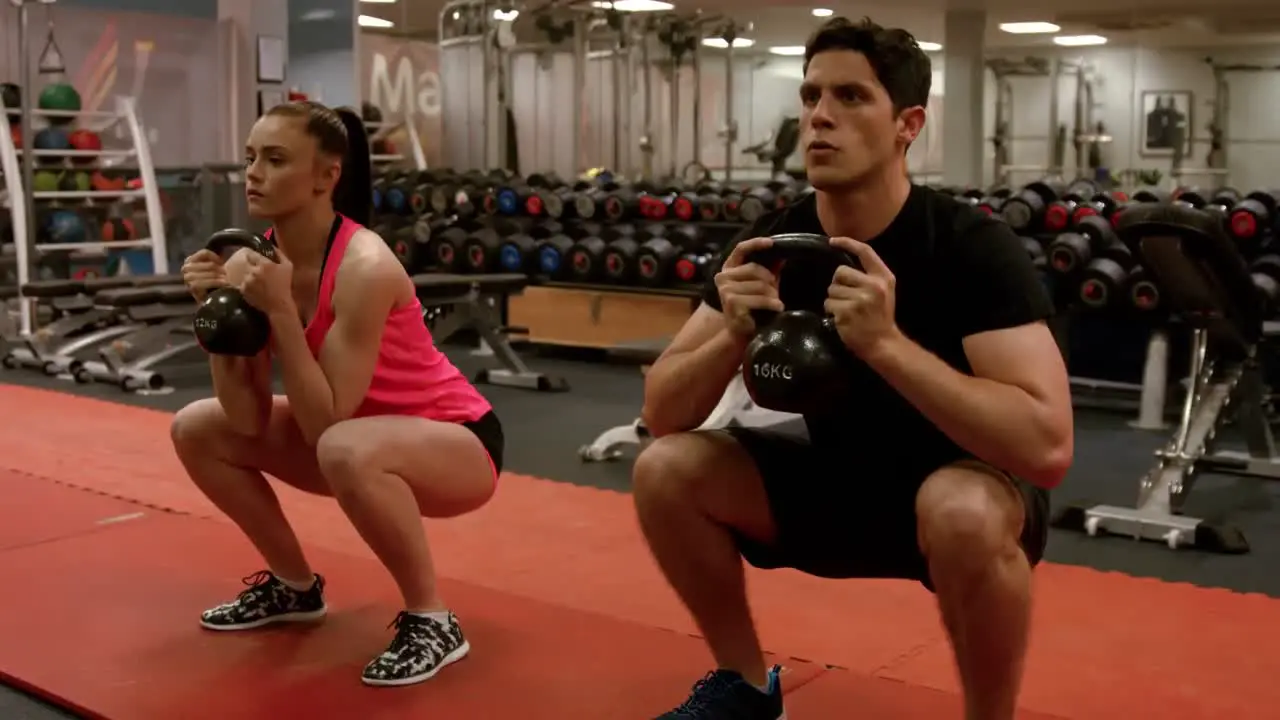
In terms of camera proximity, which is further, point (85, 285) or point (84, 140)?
point (84, 140)

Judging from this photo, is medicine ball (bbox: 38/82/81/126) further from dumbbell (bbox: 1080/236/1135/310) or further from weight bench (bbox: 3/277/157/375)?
dumbbell (bbox: 1080/236/1135/310)

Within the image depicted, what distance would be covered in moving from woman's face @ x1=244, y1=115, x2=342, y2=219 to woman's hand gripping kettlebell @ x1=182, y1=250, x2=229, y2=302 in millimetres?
105

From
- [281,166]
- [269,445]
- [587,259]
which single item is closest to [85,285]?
[587,259]

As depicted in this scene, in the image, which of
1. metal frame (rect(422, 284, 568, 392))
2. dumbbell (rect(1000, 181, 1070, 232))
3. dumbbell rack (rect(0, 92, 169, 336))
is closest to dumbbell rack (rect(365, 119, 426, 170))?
dumbbell rack (rect(0, 92, 169, 336))

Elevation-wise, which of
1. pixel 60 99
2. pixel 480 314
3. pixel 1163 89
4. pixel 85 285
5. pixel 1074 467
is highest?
pixel 1163 89

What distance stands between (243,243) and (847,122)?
966mm

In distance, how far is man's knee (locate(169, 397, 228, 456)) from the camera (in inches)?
86.0

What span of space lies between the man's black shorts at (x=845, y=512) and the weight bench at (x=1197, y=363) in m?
1.72

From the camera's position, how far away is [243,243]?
2006mm

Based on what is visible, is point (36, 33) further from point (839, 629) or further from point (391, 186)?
point (839, 629)

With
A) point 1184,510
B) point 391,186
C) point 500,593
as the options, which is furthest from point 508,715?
point 391,186

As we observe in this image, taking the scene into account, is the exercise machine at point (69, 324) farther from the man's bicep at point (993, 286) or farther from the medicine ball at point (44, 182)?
the man's bicep at point (993, 286)

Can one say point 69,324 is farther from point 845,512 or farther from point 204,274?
point 845,512

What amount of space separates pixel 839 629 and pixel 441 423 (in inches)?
32.7
